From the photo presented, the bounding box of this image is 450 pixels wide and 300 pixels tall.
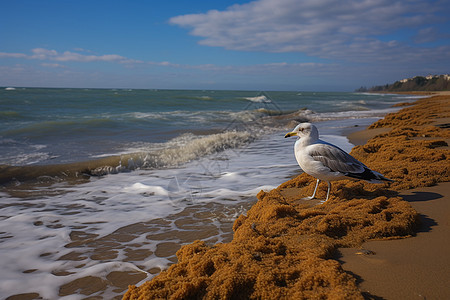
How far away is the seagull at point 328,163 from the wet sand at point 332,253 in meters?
0.26

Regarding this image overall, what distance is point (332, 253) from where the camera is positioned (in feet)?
6.95

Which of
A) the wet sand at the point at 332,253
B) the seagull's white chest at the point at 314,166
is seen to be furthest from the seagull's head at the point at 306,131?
the wet sand at the point at 332,253

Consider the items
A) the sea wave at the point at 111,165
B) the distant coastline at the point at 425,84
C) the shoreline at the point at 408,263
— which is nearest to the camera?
the shoreline at the point at 408,263

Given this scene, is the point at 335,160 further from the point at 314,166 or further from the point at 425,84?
the point at 425,84

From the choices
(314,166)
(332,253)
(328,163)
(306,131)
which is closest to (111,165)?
(306,131)

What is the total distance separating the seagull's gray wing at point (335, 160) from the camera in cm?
297

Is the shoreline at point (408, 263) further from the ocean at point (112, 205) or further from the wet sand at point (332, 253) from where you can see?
the ocean at point (112, 205)

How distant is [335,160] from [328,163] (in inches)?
3.0

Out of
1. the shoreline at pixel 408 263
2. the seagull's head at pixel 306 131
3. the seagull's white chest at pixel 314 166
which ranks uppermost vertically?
the seagull's head at pixel 306 131

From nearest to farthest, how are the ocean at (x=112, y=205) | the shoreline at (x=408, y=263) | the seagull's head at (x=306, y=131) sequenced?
the shoreline at (x=408, y=263), the ocean at (x=112, y=205), the seagull's head at (x=306, y=131)

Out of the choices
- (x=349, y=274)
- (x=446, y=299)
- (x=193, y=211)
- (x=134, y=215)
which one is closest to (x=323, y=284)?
(x=349, y=274)

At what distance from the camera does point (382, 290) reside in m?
1.69

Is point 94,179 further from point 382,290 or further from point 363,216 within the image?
point 382,290

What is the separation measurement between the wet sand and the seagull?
26 cm
